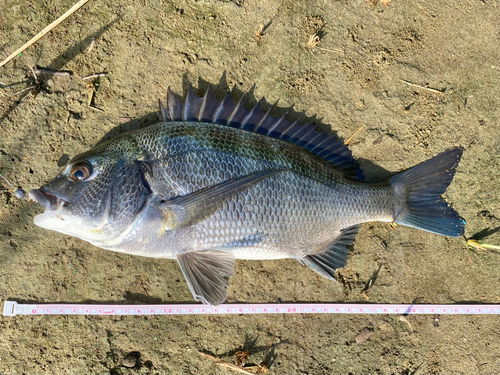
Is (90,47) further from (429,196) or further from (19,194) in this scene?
(429,196)

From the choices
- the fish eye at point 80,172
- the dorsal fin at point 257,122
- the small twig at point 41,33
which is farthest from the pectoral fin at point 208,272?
the small twig at point 41,33

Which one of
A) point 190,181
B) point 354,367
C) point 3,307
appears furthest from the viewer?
point 354,367

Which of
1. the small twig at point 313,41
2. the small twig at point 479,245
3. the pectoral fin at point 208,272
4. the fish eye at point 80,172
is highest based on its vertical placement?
the small twig at point 313,41

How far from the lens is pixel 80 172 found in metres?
2.19

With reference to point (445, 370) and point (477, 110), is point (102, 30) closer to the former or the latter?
point (477, 110)

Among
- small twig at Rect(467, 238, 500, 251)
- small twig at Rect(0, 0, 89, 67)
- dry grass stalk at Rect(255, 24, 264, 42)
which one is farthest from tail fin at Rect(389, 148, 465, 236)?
small twig at Rect(0, 0, 89, 67)

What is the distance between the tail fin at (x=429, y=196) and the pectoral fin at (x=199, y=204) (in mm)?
1395

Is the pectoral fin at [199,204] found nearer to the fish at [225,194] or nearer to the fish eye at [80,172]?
the fish at [225,194]

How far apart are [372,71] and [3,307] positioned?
3.96 metres

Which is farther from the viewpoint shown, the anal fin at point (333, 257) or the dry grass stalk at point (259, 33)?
the dry grass stalk at point (259, 33)

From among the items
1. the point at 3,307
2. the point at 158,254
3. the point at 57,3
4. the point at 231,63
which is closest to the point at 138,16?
the point at 57,3

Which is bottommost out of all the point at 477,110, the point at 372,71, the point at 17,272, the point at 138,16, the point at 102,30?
the point at 17,272

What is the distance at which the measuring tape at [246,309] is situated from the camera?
2.68m

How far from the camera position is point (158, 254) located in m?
2.40
